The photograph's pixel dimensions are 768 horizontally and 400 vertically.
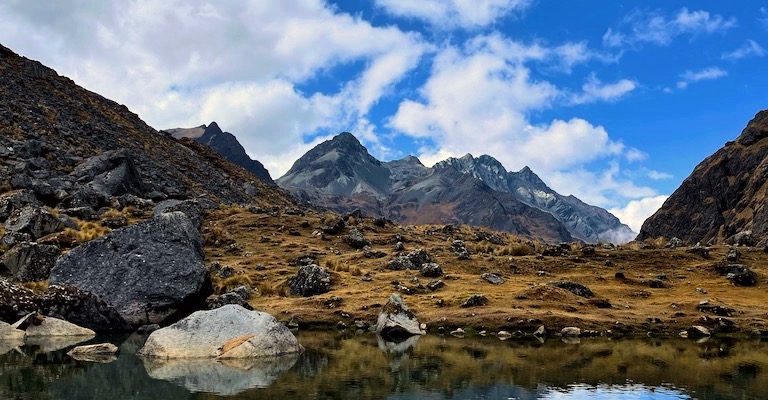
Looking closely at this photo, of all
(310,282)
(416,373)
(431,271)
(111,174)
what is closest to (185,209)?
(111,174)

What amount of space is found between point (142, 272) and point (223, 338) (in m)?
13.0

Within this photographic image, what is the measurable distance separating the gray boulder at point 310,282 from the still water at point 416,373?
15022 mm

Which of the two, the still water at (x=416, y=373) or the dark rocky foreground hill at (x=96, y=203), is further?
the dark rocky foreground hill at (x=96, y=203)

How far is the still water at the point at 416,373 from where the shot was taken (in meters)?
20.8

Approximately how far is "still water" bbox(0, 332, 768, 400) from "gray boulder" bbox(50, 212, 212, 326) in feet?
18.2

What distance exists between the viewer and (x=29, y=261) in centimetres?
4312

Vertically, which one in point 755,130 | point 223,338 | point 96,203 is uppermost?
point 755,130

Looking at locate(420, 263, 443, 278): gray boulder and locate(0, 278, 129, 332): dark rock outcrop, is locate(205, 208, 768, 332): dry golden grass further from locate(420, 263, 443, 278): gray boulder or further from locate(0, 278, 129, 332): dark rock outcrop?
locate(0, 278, 129, 332): dark rock outcrop

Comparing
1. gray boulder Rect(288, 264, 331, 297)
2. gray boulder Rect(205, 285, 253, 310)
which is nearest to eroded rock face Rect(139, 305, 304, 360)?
gray boulder Rect(205, 285, 253, 310)

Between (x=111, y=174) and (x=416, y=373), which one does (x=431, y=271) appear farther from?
(x=111, y=174)

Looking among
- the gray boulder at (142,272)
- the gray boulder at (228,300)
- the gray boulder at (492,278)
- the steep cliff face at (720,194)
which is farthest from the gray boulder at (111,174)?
the steep cliff face at (720,194)

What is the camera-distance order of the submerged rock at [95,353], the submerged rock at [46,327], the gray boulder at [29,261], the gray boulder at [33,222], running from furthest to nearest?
1. the gray boulder at [33,222]
2. the gray boulder at [29,261]
3. the submerged rock at [46,327]
4. the submerged rock at [95,353]

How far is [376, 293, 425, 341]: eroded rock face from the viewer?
36.8 meters

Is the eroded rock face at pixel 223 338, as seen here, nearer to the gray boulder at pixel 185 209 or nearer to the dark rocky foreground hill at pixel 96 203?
the dark rocky foreground hill at pixel 96 203
